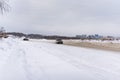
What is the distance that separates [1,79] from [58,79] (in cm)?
197

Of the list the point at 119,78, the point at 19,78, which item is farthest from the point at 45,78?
the point at 119,78

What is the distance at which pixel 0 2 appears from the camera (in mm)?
11945

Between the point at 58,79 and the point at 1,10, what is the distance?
604 centimetres

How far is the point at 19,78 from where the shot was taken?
7680 mm

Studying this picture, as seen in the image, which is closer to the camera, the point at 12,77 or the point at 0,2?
the point at 12,77

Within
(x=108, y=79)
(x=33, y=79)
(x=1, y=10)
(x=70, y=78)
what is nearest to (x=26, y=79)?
(x=33, y=79)

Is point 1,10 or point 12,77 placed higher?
point 1,10

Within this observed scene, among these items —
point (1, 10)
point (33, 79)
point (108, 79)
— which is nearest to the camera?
point (33, 79)

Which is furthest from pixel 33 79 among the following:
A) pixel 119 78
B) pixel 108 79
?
pixel 119 78

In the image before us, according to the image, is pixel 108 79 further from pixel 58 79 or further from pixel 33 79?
pixel 33 79

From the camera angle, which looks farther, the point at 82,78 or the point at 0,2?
the point at 0,2

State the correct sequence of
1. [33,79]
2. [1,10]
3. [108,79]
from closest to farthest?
[33,79] < [108,79] < [1,10]

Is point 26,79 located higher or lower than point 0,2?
lower

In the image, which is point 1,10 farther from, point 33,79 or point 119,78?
point 119,78
